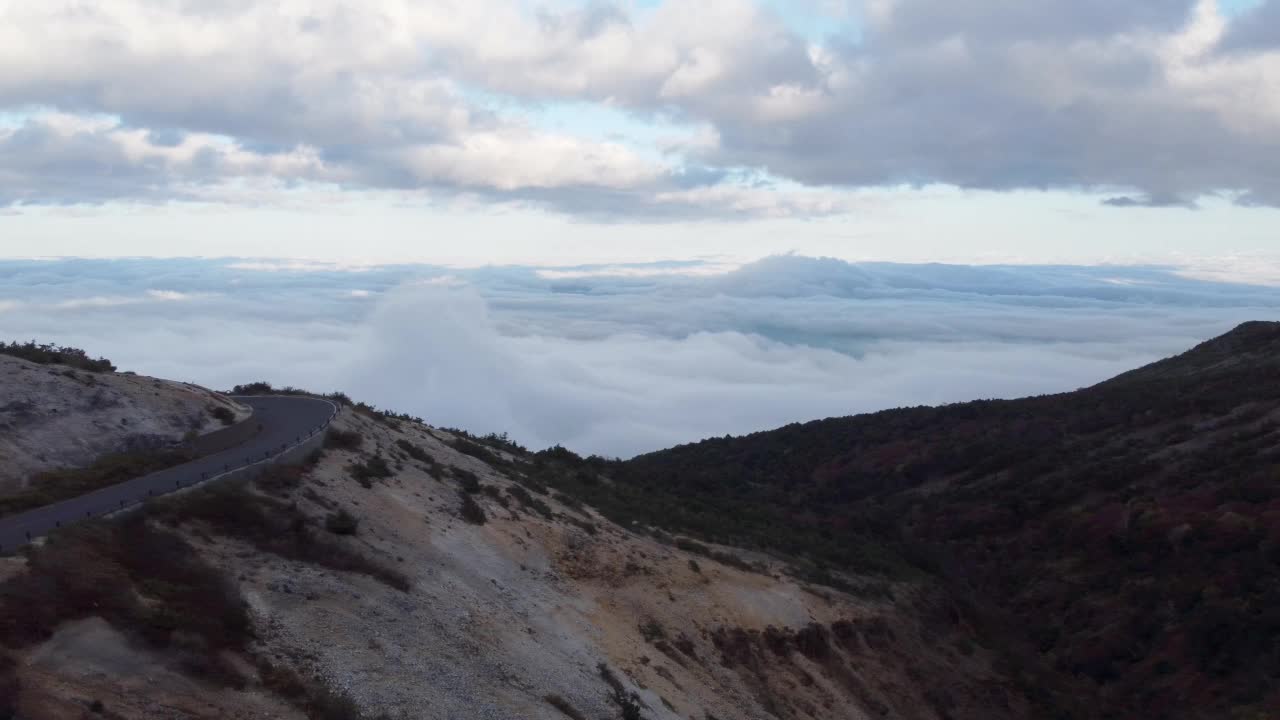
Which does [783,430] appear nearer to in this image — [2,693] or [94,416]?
[94,416]

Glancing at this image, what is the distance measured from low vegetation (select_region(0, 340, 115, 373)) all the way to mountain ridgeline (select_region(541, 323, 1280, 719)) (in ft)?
42.0

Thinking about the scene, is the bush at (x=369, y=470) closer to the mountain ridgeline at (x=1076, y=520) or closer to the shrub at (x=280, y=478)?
the shrub at (x=280, y=478)

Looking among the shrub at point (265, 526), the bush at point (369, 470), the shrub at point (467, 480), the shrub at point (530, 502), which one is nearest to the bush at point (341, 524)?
the shrub at point (265, 526)

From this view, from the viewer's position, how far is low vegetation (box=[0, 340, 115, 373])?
2100 centimetres

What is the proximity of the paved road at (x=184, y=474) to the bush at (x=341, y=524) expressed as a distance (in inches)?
92.6

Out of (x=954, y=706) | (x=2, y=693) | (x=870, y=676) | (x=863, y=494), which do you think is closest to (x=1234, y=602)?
(x=954, y=706)

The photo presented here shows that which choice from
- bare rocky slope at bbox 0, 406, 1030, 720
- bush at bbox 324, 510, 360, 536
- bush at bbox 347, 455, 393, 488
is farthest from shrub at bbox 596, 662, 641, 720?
bush at bbox 347, 455, 393, 488

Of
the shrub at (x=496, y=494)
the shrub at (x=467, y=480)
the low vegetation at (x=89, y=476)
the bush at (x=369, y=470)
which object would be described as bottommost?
the shrub at (x=496, y=494)

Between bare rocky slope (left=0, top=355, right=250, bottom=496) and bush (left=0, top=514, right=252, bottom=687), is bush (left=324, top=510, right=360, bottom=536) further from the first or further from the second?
bare rocky slope (left=0, top=355, right=250, bottom=496)

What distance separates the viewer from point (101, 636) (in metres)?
9.98

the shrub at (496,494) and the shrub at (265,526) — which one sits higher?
the shrub at (265,526)

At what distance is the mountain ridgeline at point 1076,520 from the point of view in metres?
24.1

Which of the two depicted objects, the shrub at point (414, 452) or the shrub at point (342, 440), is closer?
the shrub at point (342, 440)

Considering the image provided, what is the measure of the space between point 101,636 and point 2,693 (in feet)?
5.57
